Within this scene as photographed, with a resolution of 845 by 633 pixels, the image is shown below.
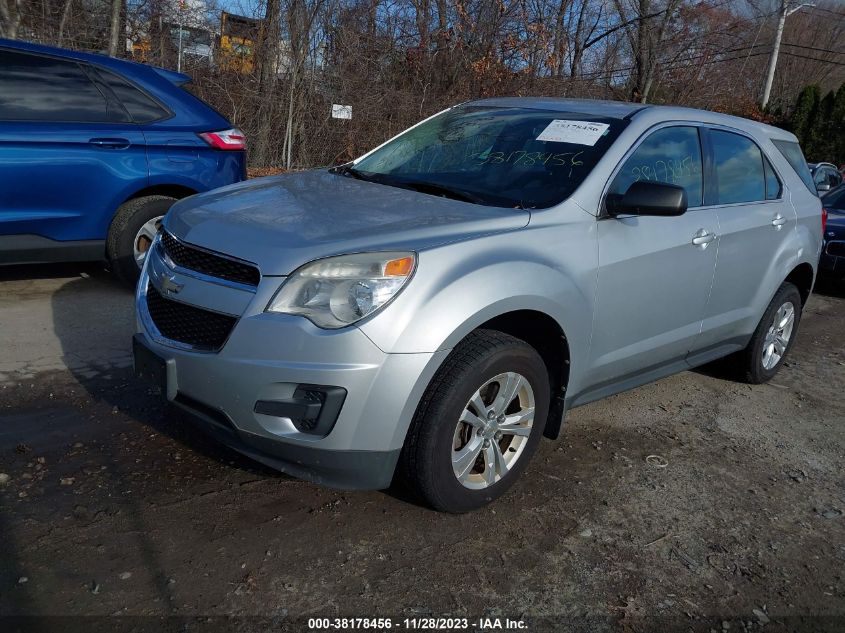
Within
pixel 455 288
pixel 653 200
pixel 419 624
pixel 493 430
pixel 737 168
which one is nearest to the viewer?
pixel 419 624

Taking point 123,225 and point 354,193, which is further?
point 123,225

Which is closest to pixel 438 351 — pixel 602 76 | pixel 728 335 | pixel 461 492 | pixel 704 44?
pixel 461 492

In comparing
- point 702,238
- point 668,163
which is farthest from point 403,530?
point 668,163

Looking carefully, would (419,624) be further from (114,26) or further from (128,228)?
(114,26)

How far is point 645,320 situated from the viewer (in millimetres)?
3855

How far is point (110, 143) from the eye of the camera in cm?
557

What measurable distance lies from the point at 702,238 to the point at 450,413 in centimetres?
197

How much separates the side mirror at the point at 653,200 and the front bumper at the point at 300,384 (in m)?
1.29

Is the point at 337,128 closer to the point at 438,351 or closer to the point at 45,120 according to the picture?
the point at 45,120

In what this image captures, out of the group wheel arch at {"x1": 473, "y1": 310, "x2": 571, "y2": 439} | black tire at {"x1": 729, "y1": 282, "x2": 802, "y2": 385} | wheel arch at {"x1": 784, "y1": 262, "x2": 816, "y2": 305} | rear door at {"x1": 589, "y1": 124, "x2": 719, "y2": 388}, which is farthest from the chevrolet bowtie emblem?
wheel arch at {"x1": 784, "y1": 262, "x2": 816, "y2": 305}

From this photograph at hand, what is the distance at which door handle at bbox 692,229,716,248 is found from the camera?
4066 millimetres

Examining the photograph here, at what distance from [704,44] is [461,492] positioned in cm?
2354

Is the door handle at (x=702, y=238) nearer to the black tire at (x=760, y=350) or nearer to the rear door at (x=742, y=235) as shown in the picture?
the rear door at (x=742, y=235)

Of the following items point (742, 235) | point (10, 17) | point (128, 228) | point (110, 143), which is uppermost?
point (10, 17)
